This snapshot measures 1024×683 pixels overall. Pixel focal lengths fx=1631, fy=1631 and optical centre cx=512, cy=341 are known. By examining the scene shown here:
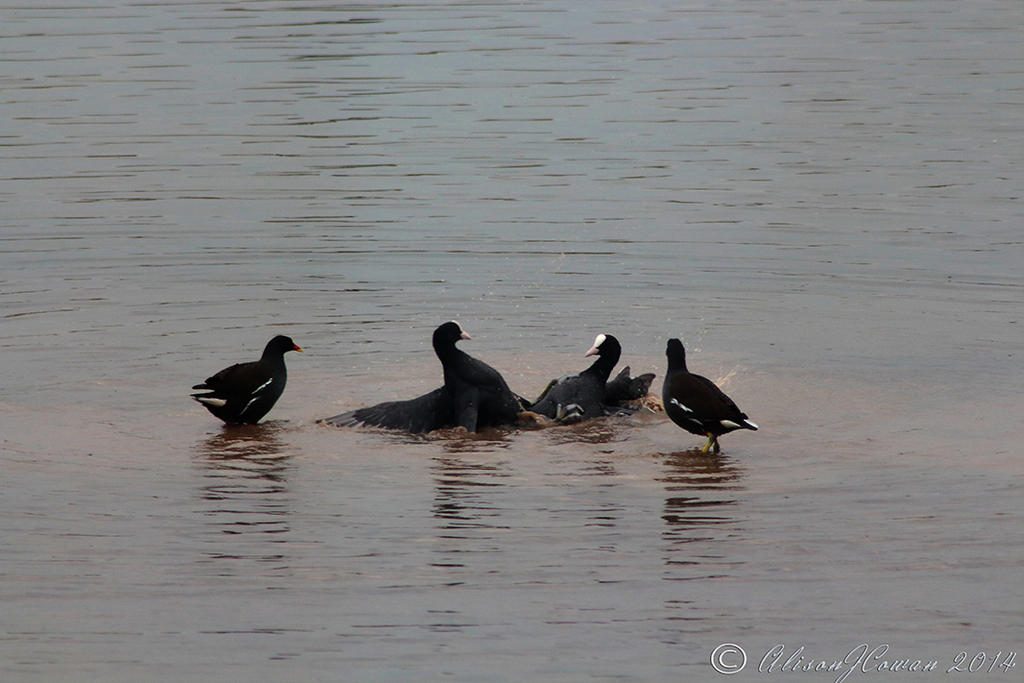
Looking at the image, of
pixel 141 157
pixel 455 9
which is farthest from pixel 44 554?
pixel 455 9

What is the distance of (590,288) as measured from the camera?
17.7 m

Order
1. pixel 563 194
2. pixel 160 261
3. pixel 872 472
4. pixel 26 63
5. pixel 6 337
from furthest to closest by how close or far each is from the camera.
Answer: pixel 26 63 → pixel 563 194 → pixel 160 261 → pixel 6 337 → pixel 872 472

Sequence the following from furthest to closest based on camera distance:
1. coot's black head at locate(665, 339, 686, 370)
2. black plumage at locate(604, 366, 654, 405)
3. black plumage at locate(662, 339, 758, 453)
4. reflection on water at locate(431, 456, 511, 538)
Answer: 1. black plumage at locate(604, 366, 654, 405)
2. coot's black head at locate(665, 339, 686, 370)
3. black plumage at locate(662, 339, 758, 453)
4. reflection on water at locate(431, 456, 511, 538)

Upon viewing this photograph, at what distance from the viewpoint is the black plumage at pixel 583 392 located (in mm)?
13062

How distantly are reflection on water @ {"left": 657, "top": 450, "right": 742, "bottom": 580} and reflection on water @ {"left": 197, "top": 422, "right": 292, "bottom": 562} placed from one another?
2.40 meters

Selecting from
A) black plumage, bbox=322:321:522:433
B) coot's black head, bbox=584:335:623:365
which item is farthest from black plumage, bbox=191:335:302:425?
coot's black head, bbox=584:335:623:365

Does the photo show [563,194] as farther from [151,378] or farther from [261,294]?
[151,378]

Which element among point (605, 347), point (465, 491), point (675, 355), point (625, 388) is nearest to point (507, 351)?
point (625, 388)

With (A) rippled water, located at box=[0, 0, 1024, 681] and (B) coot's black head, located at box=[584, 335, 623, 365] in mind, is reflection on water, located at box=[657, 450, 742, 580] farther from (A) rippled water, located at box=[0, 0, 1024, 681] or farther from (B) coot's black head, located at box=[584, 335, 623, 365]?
(B) coot's black head, located at box=[584, 335, 623, 365]

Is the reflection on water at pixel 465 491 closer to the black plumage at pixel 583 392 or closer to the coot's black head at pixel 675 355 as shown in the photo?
the black plumage at pixel 583 392

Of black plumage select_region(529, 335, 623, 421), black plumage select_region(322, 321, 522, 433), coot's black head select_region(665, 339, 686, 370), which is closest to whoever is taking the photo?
coot's black head select_region(665, 339, 686, 370)

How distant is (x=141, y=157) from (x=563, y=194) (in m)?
7.18

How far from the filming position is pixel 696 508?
1072cm

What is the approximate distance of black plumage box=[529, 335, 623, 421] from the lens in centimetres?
1306
